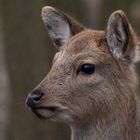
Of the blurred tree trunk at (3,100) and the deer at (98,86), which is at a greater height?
the deer at (98,86)

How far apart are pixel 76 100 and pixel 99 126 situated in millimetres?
426

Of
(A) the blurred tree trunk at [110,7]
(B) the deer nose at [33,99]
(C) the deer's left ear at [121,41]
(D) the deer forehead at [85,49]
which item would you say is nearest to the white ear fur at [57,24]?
(D) the deer forehead at [85,49]

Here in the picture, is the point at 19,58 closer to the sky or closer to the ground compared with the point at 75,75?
closer to the ground

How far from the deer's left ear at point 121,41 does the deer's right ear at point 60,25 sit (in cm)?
82

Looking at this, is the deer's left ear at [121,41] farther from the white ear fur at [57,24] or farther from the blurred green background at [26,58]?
the blurred green background at [26,58]

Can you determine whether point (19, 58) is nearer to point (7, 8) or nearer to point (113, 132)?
point (7, 8)

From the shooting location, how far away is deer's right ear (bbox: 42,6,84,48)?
1182 cm

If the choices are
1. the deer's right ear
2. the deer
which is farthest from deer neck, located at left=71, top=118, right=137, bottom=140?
the deer's right ear

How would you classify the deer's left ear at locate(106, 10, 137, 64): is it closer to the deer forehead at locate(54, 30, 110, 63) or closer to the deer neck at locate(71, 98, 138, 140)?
the deer forehead at locate(54, 30, 110, 63)

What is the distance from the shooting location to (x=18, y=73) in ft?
51.2

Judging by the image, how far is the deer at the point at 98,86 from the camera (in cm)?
1080

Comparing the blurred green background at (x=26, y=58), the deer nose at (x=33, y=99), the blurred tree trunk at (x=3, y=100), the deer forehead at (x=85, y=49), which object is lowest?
the blurred tree trunk at (x=3, y=100)

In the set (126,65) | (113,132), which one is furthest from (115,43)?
(113,132)

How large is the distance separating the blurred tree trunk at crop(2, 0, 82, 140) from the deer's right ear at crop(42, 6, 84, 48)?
3.32m
